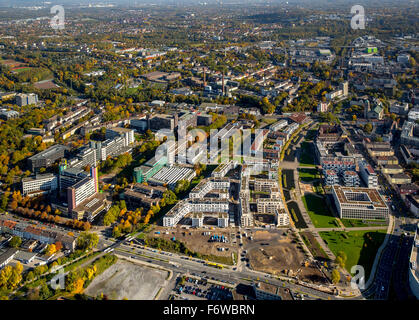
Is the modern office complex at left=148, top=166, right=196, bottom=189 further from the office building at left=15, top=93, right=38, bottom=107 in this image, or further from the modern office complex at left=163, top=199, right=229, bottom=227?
the office building at left=15, top=93, right=38, bottom=107

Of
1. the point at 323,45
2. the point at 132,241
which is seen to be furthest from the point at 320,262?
the point at 323,45

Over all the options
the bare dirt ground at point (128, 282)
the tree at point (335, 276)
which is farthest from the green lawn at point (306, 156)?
the bare dirt ground at point (128, 282)

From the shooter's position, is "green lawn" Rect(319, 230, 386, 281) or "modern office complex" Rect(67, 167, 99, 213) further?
"modern office complex" Rect(67, 167, 99, 213)

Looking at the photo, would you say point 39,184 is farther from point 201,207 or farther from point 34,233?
point 201,207

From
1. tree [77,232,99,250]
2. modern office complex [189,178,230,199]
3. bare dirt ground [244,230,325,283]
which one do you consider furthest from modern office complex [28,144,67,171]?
bare dirt ground [244,230,325,283]

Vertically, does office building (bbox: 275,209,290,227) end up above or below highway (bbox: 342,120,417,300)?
above

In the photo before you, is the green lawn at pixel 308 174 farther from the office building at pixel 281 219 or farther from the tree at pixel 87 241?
the tree at pixel 87 241
